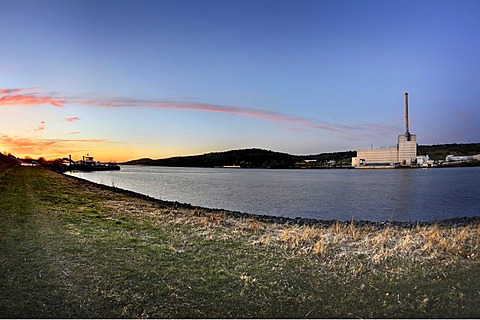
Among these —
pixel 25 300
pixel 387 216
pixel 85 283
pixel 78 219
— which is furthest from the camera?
pixel 387 216

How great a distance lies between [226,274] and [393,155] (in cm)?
13637

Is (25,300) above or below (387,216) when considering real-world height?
above

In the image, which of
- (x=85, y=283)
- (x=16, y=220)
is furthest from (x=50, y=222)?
(x=85, y=283)

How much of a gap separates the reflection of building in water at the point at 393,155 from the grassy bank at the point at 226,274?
118625 mm

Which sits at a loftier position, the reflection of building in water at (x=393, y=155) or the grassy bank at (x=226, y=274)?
the reflection of building in water at (x=393, y=155)

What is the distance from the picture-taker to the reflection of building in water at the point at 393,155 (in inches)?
4786

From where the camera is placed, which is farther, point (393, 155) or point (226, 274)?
point (393, 155)

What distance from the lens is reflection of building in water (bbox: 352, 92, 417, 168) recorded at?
12156 centimetres

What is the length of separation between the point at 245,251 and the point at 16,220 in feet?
21.4

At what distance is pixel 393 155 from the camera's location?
130750 mm

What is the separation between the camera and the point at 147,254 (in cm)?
700

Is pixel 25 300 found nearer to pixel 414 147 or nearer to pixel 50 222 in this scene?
pixel 50 222

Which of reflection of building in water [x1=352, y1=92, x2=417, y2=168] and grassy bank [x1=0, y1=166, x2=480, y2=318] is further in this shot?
reflection of building in water [x1=352, y1=92, x2=417, y2=168]

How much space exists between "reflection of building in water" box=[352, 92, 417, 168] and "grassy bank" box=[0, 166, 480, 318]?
119m
